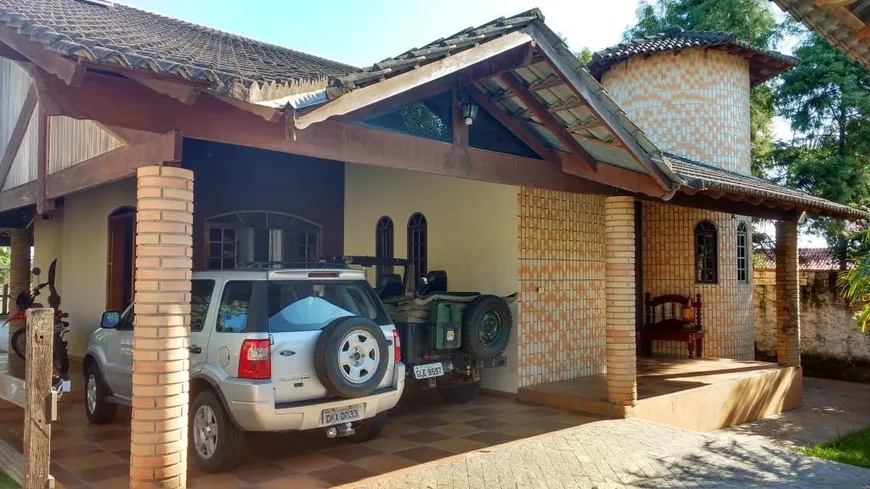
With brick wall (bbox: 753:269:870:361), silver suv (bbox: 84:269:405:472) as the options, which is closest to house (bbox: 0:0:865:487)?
silver suv (bbox: 84:269:405:472)

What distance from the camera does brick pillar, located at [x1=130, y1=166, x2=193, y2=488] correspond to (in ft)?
15.1

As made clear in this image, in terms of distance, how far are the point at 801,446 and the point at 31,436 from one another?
8.73 meters

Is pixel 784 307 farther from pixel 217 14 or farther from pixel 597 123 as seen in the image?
pixel 217 14

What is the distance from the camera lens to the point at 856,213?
1135 cm

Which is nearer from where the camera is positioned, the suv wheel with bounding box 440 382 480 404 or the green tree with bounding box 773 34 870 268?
the suv wheel with bounding box 440 382 480 404

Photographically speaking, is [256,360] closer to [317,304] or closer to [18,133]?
[317,304]

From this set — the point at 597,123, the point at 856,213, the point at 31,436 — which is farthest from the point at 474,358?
the point at 856,213

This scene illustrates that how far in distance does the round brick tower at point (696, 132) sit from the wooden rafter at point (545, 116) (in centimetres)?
644

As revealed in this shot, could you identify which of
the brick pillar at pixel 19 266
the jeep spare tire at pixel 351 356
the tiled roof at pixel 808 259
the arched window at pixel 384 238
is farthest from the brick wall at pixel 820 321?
the brick pillar at pixel 19 266

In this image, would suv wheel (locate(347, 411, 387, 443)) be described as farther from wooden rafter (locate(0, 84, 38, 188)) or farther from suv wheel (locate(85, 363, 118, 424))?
wooden rafter (locate(0, 84, 38, 188))

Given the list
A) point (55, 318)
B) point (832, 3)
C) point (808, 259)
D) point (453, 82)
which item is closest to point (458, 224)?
point (453, 82)

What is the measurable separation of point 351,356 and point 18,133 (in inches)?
303

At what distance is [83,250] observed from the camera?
1159cm

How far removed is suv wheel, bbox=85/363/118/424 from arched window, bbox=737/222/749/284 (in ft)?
38.8
